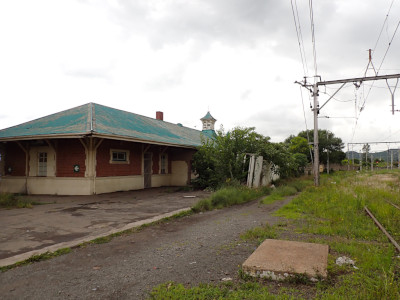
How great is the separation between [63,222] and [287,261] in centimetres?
587

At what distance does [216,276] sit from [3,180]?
1488 centimetres

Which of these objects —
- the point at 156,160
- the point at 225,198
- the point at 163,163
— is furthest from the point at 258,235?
the point at 163,163

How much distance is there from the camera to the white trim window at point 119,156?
555 inches

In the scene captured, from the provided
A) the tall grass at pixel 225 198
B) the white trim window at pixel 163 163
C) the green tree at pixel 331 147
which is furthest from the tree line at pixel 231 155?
the green tree at pixel 331 147

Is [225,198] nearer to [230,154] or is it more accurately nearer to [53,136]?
[230,154]

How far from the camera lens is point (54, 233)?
6121 millimetres

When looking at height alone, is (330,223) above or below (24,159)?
below

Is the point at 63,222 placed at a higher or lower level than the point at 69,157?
lower

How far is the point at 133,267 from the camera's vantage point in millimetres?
4145

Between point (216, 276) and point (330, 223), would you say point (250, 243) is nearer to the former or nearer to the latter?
point (216, 276)

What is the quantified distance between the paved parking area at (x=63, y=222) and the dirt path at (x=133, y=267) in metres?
0.71

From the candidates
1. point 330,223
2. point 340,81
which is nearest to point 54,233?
point 330,223

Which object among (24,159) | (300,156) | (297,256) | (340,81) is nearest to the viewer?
(297,256)

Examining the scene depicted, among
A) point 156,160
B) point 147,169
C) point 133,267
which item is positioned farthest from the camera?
point 156,160
